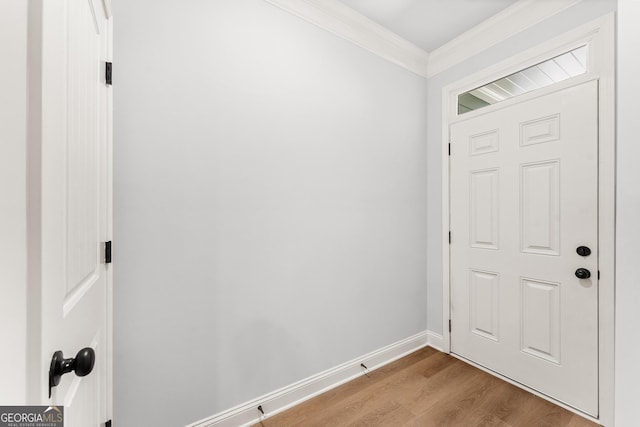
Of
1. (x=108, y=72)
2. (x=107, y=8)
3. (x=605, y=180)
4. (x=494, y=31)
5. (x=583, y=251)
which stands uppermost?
(x=494, y=31)

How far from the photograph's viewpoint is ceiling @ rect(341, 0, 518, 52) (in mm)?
1998

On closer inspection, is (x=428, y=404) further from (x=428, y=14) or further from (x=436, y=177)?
(x=428, y=14)

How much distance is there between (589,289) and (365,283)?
1.44 metres

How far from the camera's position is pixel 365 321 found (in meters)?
2.23

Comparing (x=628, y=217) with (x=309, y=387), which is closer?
(x=628, y=217)

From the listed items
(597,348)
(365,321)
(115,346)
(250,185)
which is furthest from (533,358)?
(115,346)

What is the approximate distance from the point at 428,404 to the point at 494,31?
9.42ft

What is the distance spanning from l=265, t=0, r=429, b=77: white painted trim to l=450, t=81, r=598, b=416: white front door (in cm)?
81

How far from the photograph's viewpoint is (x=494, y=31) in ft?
7.09

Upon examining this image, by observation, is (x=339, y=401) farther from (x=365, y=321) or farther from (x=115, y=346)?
(x=115, y=346)

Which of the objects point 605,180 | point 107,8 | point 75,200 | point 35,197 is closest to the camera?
point 35,197

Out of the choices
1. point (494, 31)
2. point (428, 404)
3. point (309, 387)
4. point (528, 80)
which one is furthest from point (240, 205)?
point (494, 31)

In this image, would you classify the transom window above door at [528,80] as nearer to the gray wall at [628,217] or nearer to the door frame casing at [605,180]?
the door frame casing at [605,180]

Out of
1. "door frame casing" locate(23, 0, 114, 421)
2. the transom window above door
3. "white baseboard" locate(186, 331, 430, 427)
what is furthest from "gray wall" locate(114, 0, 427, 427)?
"door frame casing" locate(23, 0, 114, 421)
